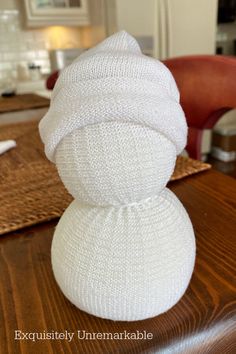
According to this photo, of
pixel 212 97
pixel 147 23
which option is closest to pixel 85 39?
pixel 147 23

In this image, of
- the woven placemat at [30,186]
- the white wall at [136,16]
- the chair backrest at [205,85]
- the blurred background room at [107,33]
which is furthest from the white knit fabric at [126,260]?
the white wall at [136,16]

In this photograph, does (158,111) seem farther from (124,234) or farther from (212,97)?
(212,97)

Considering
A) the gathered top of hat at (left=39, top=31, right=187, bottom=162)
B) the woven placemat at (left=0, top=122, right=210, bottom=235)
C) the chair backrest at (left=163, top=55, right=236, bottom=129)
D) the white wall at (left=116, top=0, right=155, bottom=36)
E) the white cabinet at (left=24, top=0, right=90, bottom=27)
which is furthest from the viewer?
the white cabinet at (left=24, top=0, right=90, bottom=27)

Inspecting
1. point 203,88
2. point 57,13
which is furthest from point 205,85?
point 57,13

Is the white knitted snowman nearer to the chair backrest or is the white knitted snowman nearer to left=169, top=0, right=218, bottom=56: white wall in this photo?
the chair backrest

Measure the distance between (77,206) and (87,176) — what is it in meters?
0.05

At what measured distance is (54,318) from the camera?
0.88ft

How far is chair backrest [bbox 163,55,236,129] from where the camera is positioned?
27.7 inches

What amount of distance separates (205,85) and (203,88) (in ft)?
0.03

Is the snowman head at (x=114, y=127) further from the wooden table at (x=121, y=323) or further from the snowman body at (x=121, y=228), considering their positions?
the wooden table at (x=121, y=323)

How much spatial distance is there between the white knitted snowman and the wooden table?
2 cm

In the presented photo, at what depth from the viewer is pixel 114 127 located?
0.74 feet

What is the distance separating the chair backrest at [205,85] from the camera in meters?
0.70

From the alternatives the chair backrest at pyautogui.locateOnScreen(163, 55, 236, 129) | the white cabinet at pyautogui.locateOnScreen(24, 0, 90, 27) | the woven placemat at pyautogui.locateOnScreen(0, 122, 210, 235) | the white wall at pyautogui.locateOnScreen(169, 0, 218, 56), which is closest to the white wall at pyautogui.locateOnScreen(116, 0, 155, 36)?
the white wall at pyautogui.locateOnScreen(169, 0, 218, 56)
